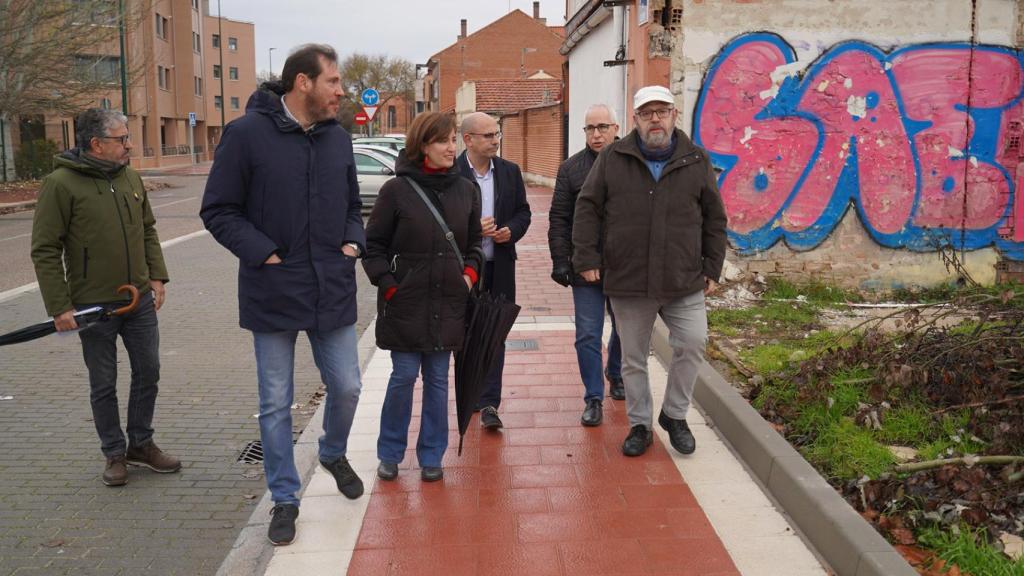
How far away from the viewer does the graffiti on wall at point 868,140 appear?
9.42 m

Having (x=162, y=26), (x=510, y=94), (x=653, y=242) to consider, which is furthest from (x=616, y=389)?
(x=162, y=26)

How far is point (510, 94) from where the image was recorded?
1801 inches

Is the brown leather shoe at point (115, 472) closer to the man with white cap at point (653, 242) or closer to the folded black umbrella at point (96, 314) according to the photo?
the folded black umbrella at point (96, 314)

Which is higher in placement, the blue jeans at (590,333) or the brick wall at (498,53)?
the brick wall at (498,53)

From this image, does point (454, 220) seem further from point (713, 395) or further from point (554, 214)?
point (713, 395)

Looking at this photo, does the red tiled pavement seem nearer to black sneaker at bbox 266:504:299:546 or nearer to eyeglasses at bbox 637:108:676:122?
black sneaker at bbox 266:504:299:546

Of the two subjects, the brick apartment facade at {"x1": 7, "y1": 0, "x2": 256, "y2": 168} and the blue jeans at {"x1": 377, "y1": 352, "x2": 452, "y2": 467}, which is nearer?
the blue jeans at {"x1": 377, "y1": 352, "x2": 452, "y2": 467}

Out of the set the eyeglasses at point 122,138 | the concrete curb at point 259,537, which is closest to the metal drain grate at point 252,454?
the concrete curb at point 259,537

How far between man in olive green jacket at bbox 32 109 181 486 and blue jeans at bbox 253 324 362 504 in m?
1.05

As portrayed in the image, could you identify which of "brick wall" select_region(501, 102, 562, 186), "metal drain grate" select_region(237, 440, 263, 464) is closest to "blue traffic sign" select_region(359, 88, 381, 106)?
"brick wall" select_region(501, 102, 562, 186)

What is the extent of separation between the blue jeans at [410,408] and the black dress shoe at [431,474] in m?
0.02

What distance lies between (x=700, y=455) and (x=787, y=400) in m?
0.80

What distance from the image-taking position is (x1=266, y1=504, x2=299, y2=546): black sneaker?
410 centimetres

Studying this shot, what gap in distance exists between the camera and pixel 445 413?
15.9 ft
